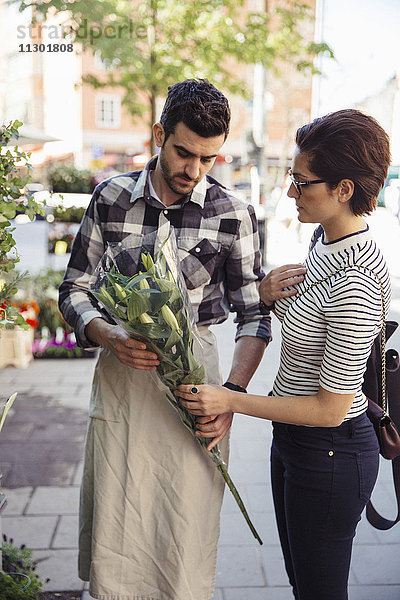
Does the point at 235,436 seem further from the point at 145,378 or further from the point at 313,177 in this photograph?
the point at 313,177

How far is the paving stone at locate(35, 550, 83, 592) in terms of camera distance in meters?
2.84

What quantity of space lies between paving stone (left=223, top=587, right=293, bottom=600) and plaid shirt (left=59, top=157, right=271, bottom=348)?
1401 mm

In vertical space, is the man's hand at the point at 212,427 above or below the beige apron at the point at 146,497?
above

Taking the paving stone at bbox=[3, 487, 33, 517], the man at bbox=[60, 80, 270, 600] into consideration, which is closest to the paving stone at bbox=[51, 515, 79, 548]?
the paving stone at bbox=[3, 487, 33, 517]

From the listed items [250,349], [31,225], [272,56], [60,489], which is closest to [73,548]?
[60,489]

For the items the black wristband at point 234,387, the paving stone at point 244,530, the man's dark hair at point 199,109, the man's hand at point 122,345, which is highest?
the man's dark hair at point 199,109

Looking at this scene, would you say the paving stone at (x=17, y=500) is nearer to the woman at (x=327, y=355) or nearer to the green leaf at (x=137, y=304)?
the woman at (x=327, y=355)

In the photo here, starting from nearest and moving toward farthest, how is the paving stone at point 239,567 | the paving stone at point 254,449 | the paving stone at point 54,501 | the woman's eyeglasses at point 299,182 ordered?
1. the woman's eyeglasses at point 299,182
2. the paving stone at point 239,567
3. the paving stone at point 54,501
4. the paving stone at point 254,449

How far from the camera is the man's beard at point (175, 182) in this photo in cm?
196

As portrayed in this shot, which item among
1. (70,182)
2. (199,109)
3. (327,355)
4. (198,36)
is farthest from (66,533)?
(198,36)

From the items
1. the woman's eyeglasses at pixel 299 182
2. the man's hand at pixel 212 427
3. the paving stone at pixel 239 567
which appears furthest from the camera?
the paving stone at pixel 239 567

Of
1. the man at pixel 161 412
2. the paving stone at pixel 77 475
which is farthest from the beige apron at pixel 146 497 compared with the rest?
the paving stone at pixel 77 475

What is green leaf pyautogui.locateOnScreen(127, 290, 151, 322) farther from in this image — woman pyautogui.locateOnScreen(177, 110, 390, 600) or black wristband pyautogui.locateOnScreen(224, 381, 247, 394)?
black wristband pyautogui.locateOnScreen(224, 381, 247, 394)

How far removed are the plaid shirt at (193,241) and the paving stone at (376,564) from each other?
1.56 meters
